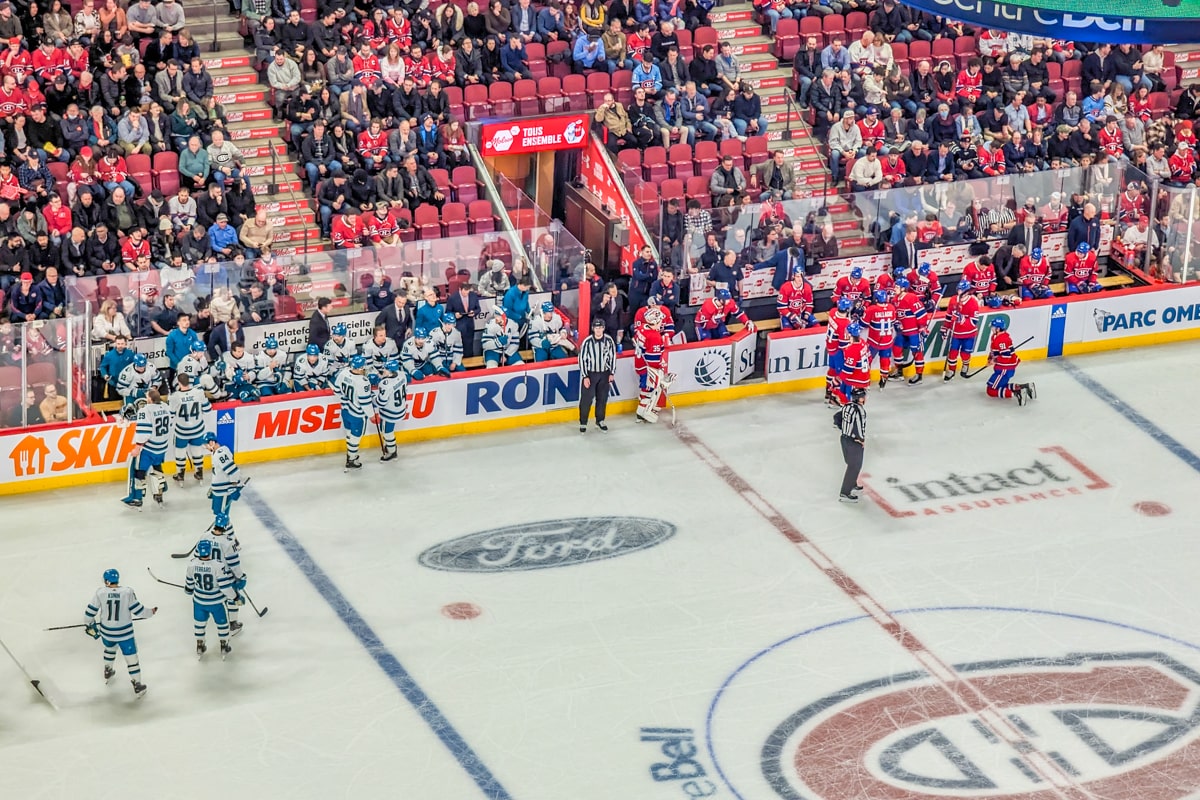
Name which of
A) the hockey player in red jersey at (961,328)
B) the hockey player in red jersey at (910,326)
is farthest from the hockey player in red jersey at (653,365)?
the hockey player in red jersey at (961,328)

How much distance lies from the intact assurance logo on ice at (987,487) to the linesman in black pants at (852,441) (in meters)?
0.37

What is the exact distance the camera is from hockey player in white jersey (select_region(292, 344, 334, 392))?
22.5 meters

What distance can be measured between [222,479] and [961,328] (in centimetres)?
943

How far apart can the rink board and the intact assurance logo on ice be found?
2.62m

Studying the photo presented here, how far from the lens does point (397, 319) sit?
76.9 feet

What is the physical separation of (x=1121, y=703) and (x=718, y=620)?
3.70m

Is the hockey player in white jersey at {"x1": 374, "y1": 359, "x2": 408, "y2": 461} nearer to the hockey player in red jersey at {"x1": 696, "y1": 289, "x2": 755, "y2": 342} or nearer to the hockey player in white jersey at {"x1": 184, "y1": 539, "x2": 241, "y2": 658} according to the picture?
the hockey player in red jersey at {"x1": 696, "y1": 289, "x2": 755, "y2": 342}

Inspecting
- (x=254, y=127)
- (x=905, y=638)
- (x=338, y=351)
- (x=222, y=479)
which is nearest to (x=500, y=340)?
(x=338, y=351)

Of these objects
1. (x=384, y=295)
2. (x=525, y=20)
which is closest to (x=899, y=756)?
(x=384, y=295)

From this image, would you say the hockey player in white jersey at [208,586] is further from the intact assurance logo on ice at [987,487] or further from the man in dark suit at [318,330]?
the intact assurance logo on ice at [987,487]

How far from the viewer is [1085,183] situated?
27016 millimetres

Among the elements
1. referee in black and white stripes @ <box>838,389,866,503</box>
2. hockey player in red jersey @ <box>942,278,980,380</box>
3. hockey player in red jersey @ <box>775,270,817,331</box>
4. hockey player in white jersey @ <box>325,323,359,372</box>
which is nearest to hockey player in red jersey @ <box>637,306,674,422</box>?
hockey player in red jersey @ <box>775,270,817,331</box>

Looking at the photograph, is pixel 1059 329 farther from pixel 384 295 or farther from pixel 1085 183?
pixel 384 295

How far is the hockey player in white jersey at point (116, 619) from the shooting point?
17422 millimetres
